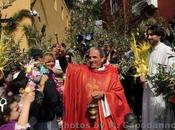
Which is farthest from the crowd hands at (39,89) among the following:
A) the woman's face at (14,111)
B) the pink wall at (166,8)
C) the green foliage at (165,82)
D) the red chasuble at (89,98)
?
the pink wall at (166,8)

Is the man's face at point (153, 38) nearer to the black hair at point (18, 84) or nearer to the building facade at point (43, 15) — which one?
the black hair at point (18, 84)

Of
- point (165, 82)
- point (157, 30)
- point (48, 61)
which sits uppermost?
point (157, 30)

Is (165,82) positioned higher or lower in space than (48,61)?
lower

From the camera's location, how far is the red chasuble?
789 cm

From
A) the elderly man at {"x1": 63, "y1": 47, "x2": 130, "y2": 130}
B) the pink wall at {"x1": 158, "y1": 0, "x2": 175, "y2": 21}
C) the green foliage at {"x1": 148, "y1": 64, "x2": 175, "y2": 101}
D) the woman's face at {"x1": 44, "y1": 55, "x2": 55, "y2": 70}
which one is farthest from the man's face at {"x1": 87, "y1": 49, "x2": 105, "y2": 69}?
the pink wall at {"x1": 158, "y1": 0, "x2": 175, "y2": 21}

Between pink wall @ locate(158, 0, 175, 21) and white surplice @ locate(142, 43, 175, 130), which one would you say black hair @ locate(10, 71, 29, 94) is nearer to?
white surplice @ locate(142, 43, 175, 130)

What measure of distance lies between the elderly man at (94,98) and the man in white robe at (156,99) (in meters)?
0.36

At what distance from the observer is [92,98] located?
786cm

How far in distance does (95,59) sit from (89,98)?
582 millimetres

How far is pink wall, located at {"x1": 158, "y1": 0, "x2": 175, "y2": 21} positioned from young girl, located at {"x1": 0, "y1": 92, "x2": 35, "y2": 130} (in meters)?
17.7

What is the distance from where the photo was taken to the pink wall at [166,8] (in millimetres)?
22938

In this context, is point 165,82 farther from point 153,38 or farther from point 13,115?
point 13,115

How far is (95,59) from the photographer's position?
795 cm

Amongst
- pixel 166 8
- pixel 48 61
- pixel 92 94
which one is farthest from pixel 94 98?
pixel 166 8
